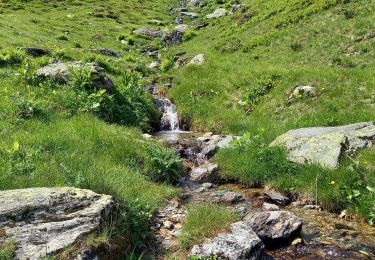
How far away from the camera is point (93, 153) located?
1148 centimetres

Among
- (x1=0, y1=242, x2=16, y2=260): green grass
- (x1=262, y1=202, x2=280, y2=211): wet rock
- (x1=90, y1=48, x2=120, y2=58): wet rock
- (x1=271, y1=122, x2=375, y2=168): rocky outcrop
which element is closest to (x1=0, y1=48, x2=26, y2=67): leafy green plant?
(x1=90, y1=48, x2=120, y2=58): wet rock

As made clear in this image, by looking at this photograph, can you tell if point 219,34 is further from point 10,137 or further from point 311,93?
point 10,137

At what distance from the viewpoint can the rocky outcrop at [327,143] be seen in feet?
39.0

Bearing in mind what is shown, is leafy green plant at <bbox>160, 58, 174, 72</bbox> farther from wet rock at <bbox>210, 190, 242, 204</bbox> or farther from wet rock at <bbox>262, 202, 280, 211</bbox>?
wet rock at <bbox>262, 202, 280, 211</bbox>

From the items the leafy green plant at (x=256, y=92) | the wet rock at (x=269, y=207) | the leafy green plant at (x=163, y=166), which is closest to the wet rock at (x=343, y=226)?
the wet rock at (x=269, y=207)

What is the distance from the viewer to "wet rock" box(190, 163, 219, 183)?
13.2 meters

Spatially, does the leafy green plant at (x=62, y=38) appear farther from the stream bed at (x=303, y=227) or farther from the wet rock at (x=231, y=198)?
the wet rock at (x=231, y=198)

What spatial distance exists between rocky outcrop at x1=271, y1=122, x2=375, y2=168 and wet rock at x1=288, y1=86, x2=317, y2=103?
4.60 meters

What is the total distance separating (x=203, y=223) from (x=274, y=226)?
5.19 ft

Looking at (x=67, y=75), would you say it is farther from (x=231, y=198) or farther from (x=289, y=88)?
(x=289, y=88)

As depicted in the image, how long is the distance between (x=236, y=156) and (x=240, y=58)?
563 inches

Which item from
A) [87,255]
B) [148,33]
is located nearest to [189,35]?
[148,33]

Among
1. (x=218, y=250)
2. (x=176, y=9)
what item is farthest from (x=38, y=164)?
(x=176, y=9)

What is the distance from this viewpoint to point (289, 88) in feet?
62.5
